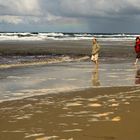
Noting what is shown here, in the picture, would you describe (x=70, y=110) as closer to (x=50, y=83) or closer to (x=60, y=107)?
(x=60, y=107)

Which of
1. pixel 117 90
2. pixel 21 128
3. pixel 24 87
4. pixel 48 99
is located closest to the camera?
pixel 21 128

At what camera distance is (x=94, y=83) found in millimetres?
14406

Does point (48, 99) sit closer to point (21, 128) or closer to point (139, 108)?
point (139, 108)

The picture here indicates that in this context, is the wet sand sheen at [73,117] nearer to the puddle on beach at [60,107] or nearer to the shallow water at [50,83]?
the puddle on beach at [60,107]

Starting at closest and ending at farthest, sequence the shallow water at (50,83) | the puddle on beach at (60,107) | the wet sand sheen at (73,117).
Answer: the wet sand sheen at (73,117)
the puddle on beach at (60,107)
the shallow water at (50,83)

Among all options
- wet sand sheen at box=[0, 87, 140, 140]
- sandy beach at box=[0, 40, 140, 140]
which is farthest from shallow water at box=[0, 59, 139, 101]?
wet sand sheen at box=[0, 87, 140, 140]

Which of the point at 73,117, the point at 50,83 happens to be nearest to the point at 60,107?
the point at 73,117

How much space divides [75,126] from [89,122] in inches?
15.3

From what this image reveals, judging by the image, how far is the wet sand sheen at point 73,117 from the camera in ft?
23.0

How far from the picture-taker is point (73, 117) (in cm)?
835

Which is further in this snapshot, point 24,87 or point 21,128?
point 24,87

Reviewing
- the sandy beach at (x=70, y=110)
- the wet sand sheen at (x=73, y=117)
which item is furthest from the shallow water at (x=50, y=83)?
the wet sand sheen at (x=73, y=117)

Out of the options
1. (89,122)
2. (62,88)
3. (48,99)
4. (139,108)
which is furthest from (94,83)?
(89,122)

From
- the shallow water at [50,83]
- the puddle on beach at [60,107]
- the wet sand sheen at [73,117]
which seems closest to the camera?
the wet sand sheen at [73,117]
